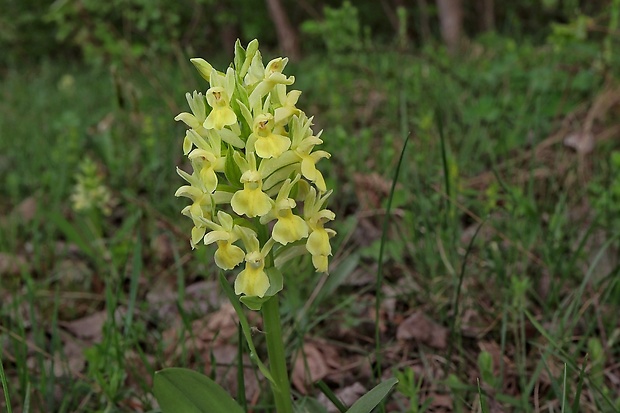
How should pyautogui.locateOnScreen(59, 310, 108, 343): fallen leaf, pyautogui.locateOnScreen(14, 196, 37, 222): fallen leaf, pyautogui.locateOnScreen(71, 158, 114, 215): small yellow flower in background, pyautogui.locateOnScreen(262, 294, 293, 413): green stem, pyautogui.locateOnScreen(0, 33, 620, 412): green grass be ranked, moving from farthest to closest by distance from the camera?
1. pyautogui.locateOnScreen(14, 196, 37, 222): fallen leaf
2. pyautogui.locateOnScreen(71, 158, 114, 215): small yellow flower in background
3. pyautogui.locateOnScreen(59, 310, 108, 343): fallen leaf
4. pyautogui.locateOnScreen(0, 33, 620, 412): green grass
5. pyautogui.locateOnScreen(262, 294, 293, 413): green stem

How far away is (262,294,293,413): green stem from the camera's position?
108cm

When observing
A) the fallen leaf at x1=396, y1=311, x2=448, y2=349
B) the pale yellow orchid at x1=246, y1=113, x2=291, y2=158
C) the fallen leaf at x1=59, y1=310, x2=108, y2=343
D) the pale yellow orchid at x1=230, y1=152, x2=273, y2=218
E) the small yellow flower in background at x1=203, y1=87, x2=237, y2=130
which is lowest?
the fallen leaf at x1=396, y1=311, x2=448, y2=349

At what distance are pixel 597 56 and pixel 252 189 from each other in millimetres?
2621

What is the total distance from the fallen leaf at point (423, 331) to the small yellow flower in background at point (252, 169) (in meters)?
0.66

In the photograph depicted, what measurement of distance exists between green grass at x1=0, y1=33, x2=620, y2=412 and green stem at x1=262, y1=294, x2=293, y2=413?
0.91 feet

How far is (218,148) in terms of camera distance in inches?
40.9

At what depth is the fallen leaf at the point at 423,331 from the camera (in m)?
1.63

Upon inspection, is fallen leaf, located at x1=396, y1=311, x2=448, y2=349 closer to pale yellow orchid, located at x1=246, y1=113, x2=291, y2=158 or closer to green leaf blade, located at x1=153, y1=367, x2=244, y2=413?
green leaf blade, located at x1=153, y1=367, x2=244, y2=413

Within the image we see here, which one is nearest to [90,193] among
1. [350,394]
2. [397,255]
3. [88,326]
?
[88,326]

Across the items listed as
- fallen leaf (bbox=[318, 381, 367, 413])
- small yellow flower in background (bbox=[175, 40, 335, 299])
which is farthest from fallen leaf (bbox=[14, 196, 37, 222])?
small yellow flower in background (bbox=[175, 40, 335, 299])

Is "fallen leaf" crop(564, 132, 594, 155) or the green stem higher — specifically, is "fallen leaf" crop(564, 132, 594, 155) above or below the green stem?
below

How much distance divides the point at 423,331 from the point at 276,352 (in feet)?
2.14

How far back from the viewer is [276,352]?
1086 mm

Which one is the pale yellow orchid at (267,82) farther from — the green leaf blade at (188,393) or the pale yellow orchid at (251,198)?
the green leaf blade at (188,393)
